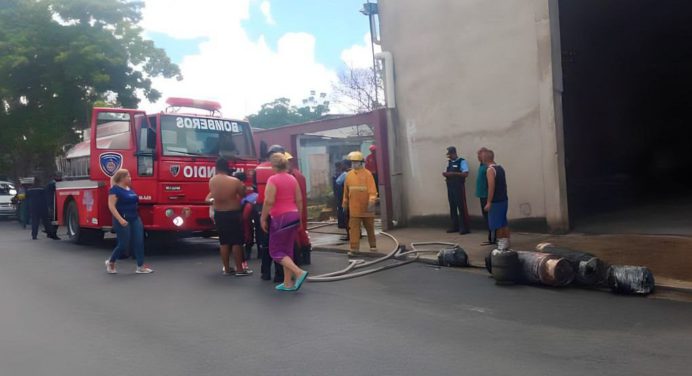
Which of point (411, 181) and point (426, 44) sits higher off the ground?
point (426, 44)

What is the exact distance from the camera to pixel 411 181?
13125 mm

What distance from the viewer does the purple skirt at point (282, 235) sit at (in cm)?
710

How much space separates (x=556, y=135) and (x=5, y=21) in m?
24.1

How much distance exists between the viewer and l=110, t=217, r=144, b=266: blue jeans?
863cm

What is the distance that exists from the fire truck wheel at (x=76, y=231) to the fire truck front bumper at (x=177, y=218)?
9.93 feet

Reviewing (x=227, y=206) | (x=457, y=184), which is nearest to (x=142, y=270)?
(x=227, y=206)

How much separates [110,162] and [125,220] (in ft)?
9.43

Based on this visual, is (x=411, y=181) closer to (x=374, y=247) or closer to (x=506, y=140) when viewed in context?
(x=506, y=140)

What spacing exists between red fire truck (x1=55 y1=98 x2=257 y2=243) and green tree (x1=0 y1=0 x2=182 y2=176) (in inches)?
563

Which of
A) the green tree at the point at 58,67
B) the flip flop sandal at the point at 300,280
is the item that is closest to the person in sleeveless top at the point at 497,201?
the flip flop sandal at the point at 300,280

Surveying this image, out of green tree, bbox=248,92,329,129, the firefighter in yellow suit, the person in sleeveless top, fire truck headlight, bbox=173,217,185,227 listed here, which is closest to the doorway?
the person in sleeveless top

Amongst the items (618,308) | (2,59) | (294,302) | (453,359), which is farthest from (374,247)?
(2,59)

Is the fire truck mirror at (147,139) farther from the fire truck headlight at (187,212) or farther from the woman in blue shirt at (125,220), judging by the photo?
the woman in blue shirt at (125,220)

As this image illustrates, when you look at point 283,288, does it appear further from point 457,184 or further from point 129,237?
point 457,184
